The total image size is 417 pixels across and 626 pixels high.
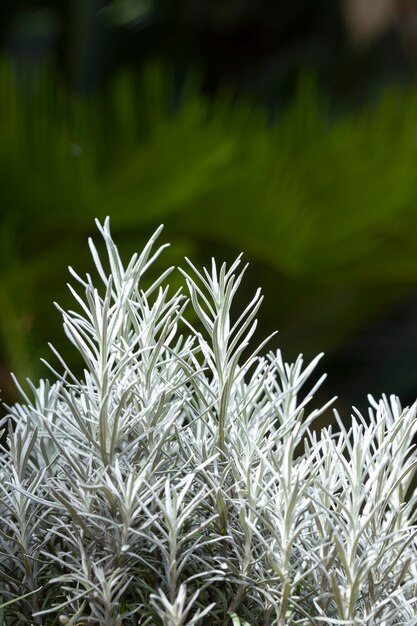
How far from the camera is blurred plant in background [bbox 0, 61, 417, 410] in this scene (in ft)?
7.24

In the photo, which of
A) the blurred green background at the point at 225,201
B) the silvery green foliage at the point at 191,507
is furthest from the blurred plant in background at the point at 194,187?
the silvery green foliage at the point at 191,507

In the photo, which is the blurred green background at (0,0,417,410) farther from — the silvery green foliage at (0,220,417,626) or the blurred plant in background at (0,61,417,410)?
the silvery green foliage at (0,220,417,626)

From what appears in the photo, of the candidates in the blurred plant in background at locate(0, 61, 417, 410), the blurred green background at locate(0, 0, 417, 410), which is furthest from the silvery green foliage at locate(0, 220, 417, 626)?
the blurred plant in background at locate(0, 61, 417, 410)

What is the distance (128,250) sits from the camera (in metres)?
2.20

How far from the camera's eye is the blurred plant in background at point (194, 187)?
221cm

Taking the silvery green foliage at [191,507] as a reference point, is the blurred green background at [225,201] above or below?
above

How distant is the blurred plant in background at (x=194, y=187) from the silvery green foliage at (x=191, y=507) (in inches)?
57.0

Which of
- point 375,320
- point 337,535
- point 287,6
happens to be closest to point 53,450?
point 337,535

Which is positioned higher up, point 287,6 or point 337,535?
point 287,6

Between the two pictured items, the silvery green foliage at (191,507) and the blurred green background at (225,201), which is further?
the blurred green background at (225,201)

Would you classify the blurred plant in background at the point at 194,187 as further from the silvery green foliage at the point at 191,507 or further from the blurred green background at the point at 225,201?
the silvery green foliage at the point at 191,507

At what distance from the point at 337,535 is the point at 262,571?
0.06 metres

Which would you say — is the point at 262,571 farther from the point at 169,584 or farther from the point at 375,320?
the point at 375,320

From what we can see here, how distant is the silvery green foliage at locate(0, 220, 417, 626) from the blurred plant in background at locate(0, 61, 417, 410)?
4.75 feet
